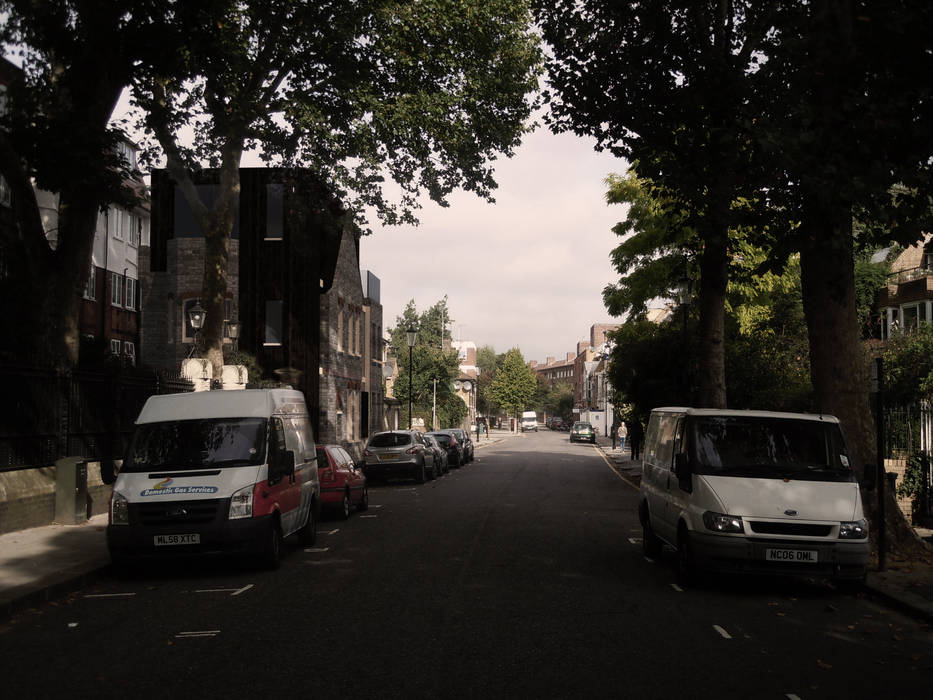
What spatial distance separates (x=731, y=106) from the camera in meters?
15.4

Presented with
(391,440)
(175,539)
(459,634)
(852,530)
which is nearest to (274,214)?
(391,440)

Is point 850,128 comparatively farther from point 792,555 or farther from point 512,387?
point 512,387

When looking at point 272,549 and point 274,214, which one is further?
point 274,214

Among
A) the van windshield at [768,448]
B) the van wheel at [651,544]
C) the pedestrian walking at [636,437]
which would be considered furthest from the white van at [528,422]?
the van windshield at [768,448]

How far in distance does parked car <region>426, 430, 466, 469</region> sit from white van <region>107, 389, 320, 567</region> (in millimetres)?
24494

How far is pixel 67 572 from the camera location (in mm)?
10695

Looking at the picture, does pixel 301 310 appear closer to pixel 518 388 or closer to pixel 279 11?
pixel 279 11

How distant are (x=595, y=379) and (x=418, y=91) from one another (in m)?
121

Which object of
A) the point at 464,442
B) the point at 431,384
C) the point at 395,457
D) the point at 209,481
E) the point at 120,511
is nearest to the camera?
the point at 120,511

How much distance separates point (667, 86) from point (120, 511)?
38.4 ft

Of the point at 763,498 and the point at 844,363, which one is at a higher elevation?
the point at 844,363

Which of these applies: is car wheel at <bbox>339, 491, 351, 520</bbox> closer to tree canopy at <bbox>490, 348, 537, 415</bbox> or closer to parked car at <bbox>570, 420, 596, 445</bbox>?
parked car at <bbox>570, 420, 596, 445</bbox>

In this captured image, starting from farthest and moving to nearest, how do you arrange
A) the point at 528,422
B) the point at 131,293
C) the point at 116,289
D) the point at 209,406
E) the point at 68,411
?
1. the point at 528,422
2. the point at 131,293
3. the point at 116,289
4. the point at 68,411
5. the point at 209,406

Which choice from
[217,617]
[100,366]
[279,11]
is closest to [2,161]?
[100,366]
